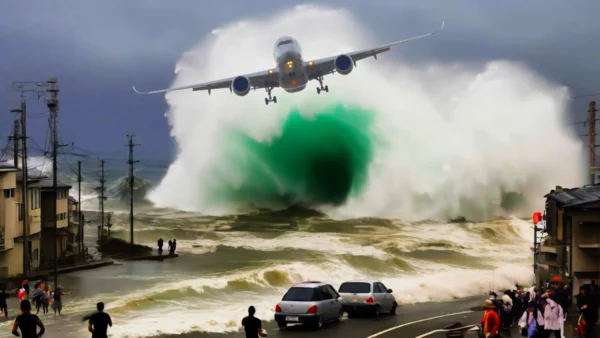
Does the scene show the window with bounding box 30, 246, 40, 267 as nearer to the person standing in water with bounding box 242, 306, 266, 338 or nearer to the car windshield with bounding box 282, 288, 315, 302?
the car windshield with bounding box 282, 288, 315, 302

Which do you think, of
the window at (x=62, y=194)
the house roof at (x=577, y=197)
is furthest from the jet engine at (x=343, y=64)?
the house roof at (x=577, y=197)

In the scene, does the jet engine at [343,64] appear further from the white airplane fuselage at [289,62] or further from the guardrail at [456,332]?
the guardrail at [456,332]

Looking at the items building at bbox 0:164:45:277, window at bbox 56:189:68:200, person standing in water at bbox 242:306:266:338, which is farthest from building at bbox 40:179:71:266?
person standing in water at bbox 242:306:266:338

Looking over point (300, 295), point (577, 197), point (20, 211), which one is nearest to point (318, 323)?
point (300, 295)

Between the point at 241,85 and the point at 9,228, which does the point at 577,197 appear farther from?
the point at 241,85

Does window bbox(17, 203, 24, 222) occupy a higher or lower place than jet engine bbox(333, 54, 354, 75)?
lower

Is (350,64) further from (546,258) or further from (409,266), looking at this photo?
(546,258)
